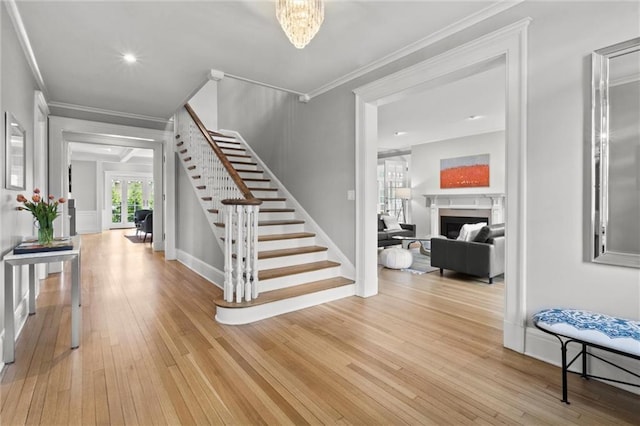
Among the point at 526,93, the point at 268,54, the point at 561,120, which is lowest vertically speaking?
the point at 561,120

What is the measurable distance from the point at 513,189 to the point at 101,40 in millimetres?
3682

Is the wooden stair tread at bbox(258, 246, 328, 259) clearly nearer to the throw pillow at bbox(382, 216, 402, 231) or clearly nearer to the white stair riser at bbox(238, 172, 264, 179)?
the white stair riser at bbox(238, 172, 264, 179)

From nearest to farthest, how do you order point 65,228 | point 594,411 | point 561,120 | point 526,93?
point 594,411 < point 561,120 < point 526,93 < point 65,228

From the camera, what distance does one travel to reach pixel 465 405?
171cm

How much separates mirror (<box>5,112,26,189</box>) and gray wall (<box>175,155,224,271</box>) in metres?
1.97

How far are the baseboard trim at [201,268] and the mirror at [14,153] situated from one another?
2.09 meters

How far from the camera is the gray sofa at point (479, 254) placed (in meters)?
4.14

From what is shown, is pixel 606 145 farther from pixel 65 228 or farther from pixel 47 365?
pixel 65 228

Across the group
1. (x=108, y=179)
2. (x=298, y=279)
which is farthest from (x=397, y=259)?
(x=108, y=179)

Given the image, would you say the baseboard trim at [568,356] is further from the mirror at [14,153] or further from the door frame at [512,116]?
the mirror at [14,153]

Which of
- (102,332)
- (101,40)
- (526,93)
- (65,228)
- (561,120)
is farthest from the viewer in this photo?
(65,228)

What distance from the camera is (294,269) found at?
12.0 feet

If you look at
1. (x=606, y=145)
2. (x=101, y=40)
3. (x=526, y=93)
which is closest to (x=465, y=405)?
(x=606, y=145)

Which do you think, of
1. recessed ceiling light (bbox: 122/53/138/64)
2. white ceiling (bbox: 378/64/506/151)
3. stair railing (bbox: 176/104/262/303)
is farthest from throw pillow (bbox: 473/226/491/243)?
recessed ceiling light (bbox: 122/53/138/64)
